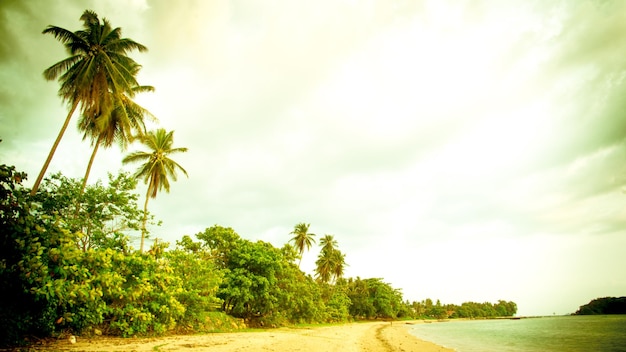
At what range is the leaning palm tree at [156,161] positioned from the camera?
24469 mm

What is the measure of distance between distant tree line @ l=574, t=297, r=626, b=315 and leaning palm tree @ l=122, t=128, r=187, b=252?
443 feet

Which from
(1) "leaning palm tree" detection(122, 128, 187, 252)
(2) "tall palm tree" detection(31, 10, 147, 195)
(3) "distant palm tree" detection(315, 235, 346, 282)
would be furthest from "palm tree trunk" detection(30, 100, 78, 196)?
(3) "distant palm tree" detection(315, 235, 346, 282)

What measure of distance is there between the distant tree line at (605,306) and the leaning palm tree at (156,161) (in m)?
135

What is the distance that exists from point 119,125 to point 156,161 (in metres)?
5.17

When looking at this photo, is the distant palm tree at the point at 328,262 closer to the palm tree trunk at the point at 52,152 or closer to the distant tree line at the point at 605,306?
the palm tree trunk at the point at 52,152

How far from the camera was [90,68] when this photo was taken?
50.8 feet

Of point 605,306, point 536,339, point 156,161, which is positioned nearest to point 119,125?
point 156,161

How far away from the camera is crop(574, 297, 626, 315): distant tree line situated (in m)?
89.6

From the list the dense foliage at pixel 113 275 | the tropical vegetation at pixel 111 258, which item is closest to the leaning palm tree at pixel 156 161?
the tropical vegetation at pixel 111 258

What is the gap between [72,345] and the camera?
8.65 meters

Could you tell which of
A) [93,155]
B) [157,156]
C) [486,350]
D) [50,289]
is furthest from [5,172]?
[486,350]

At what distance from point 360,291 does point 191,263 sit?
5591 cm

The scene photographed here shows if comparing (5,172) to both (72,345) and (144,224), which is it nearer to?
(72,345)

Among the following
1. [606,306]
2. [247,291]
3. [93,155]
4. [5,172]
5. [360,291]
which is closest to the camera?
[5,172]
